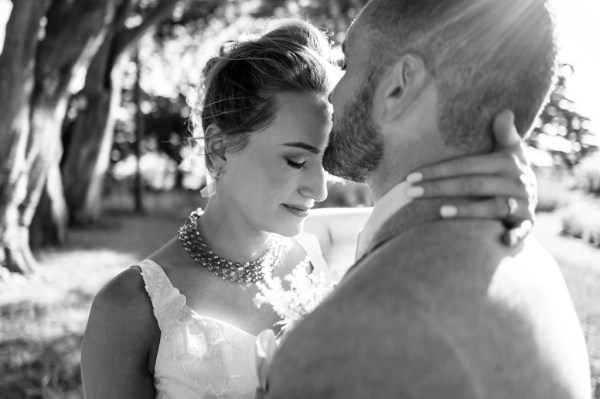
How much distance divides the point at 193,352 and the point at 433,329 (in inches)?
45.4

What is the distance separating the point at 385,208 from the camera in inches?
55.9

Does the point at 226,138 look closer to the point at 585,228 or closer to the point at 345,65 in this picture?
the point at 345,65

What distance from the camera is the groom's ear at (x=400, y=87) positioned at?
1.40 m

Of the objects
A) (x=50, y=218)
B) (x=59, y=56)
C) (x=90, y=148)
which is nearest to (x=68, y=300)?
(x=59, y=56)

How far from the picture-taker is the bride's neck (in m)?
2.38

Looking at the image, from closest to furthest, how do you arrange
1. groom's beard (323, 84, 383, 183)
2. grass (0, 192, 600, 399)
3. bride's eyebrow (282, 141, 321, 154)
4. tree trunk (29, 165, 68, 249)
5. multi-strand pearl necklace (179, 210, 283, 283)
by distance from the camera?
groom's beard (323, 84, 383, 183)
bride's eyebrow (282, 141, 321, 154)
multi-strand pearl necklace (179, 210, 283, 283)
grass (0, 192, 600, 399)
tree trunk (29, 165, 68, 249)

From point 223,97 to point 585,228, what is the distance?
10.2 metres

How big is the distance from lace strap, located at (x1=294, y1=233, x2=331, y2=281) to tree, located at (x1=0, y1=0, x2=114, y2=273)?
18.8 ft

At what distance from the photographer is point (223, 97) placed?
2.42 meters

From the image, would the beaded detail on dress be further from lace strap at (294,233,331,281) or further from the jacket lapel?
the jacket lapel

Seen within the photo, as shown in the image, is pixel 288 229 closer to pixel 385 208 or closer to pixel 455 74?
pixel 385 208

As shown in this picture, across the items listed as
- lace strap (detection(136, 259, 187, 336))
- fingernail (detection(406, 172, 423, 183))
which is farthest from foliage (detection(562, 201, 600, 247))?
fingernail (detection(406, 172, 423, 183))

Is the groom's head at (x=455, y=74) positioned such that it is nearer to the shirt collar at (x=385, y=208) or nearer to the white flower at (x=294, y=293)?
the shirt collar at (x=385, y=208)

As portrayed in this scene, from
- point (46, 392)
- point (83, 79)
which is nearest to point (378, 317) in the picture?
point (46, 392)
